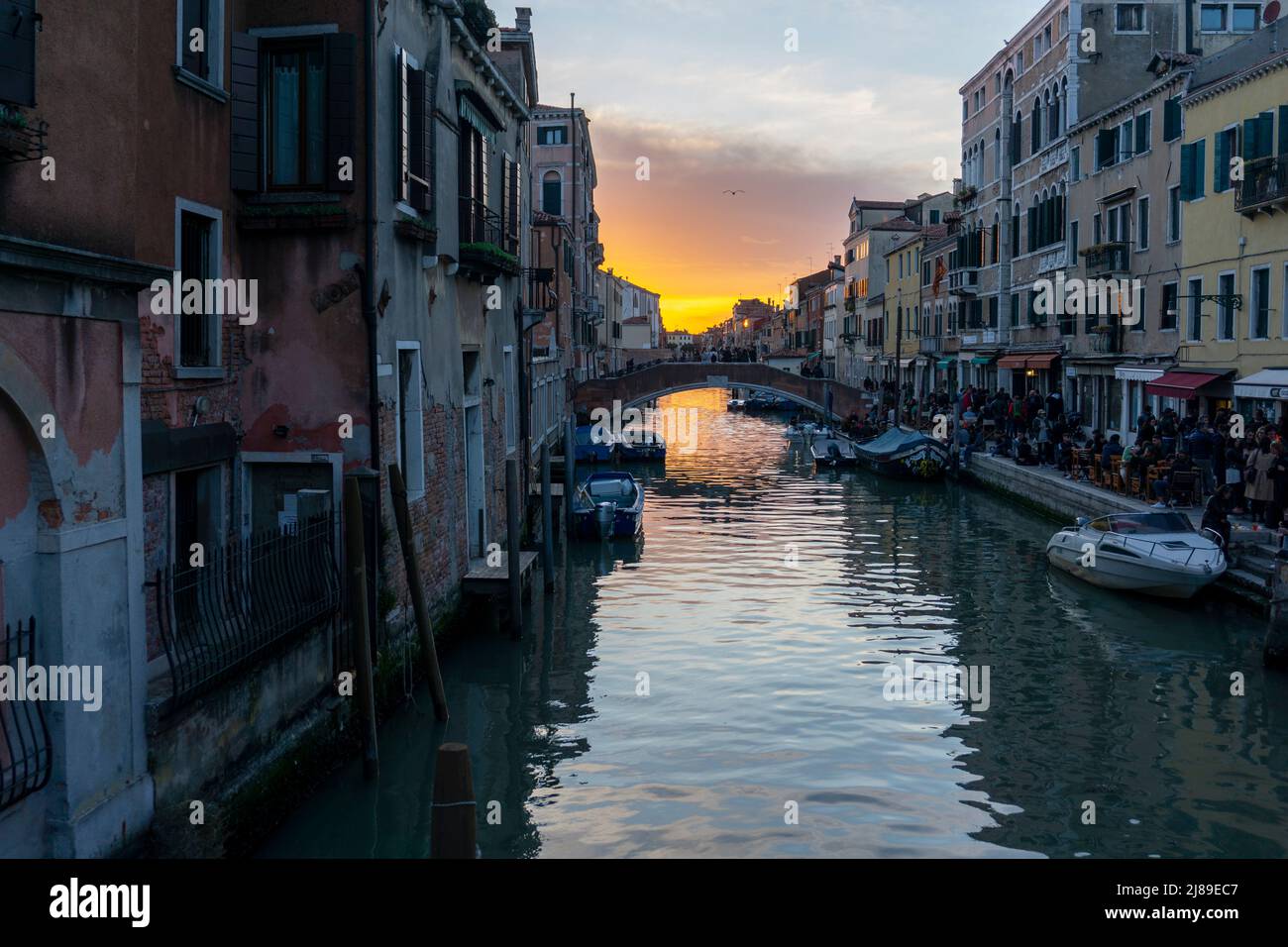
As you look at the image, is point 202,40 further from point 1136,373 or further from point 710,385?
point 710,385

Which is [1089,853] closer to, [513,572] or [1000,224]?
[513,572]

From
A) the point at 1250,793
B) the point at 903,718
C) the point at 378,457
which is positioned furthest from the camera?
the point at 903,718

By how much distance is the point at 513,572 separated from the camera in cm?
1563

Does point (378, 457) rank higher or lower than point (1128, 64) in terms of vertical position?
lower

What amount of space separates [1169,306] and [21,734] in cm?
2617

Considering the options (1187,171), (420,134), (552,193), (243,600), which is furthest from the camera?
(552,193)

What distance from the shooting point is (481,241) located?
51.5ft

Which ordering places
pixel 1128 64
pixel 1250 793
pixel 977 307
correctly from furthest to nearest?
pixel 977 307 → pixel 1128 64 → pixel 1250 793

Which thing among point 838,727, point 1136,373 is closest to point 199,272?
point 838,727

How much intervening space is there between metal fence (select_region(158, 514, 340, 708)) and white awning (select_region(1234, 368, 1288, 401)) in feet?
55.2

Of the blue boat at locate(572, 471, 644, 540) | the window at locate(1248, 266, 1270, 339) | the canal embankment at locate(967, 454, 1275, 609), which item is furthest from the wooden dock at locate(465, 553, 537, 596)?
the window at locate(1248, 266, 1270, 339)

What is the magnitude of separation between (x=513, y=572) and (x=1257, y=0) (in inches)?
1117
